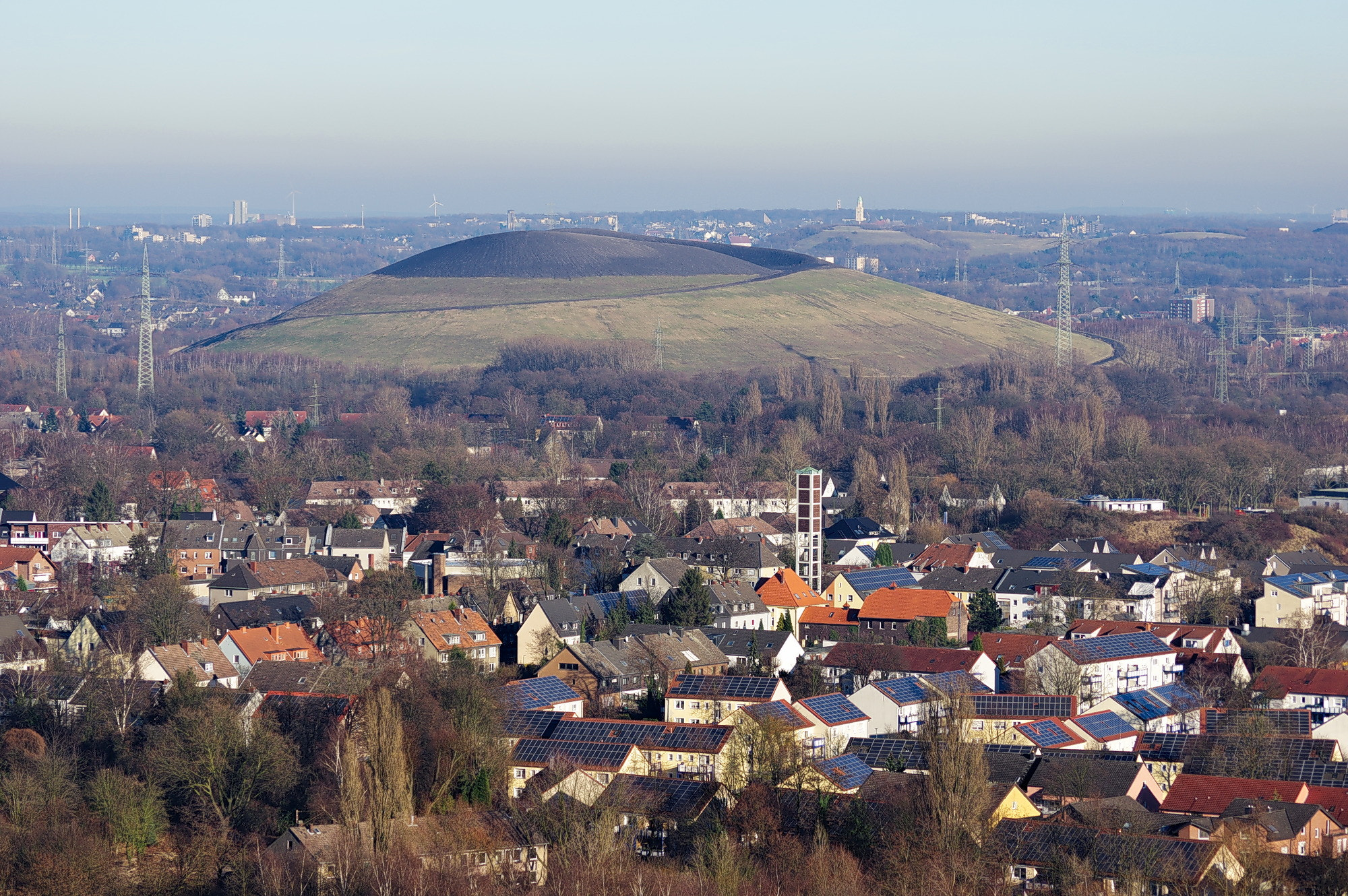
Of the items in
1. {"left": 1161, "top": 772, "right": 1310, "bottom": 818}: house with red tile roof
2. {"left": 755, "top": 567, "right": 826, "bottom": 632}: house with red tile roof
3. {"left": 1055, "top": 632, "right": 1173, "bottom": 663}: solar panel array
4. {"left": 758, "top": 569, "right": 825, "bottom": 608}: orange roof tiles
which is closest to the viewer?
{"left": 1161, "top": 772, "right": 1310, "bottom": 818}: house with red tile roof

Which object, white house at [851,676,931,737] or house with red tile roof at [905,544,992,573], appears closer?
white house at [851,676,931,737]

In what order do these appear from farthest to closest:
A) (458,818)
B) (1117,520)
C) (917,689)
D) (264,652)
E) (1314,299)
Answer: (1314,299) → (1117,520) → (264,652) → (917,689) → (458,818)

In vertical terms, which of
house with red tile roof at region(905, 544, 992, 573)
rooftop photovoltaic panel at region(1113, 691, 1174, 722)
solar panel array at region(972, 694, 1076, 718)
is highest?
solar panel array at region(972, 694, 1076, 718)

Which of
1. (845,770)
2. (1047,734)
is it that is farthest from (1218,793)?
(845,770)

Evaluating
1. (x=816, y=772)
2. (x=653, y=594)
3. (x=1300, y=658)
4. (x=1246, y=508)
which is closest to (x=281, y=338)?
(x=1246, y=508)

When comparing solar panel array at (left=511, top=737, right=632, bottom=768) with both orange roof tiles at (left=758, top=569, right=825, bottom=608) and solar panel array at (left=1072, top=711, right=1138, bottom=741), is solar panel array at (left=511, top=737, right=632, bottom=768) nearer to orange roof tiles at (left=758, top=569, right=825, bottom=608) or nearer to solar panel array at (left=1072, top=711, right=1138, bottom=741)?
solar panel array at (left=1072, top=711, right=1138, bottom=741)

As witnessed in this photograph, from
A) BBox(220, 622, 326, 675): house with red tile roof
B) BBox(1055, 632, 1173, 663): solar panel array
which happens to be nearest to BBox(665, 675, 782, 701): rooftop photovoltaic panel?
BBox(1055, 632, 1173, 663): solar panel array

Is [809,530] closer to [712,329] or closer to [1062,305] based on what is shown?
[1062,305]

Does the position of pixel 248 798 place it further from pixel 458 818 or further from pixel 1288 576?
pixel 1288 576
